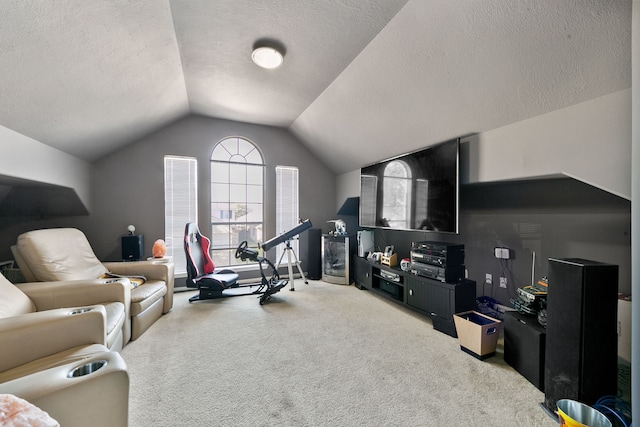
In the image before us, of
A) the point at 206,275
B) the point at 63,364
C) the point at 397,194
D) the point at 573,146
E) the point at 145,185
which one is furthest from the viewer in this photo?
the point at 145,185

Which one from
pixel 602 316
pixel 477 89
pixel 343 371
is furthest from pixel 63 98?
pixel 602 316

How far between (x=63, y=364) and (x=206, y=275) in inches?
92.0

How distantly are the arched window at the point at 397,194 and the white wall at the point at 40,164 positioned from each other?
3.97 m

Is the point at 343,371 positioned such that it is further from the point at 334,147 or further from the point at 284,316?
the point at 334,147

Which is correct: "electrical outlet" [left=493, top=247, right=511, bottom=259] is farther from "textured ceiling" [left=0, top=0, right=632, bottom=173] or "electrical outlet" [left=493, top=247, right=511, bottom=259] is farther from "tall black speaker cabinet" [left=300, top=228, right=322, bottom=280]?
"tall black speaker cabinet" [left=300, top=228, right=322, bottom=280]

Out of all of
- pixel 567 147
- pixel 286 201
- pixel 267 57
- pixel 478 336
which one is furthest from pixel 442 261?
pixel 286 201

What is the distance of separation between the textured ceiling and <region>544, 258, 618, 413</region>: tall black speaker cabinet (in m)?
1.27

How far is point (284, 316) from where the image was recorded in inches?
122

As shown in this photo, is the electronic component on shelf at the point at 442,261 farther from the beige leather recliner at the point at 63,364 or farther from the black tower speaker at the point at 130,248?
the black tower speaker at the point at 130,248

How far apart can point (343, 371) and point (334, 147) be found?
11.3 ft

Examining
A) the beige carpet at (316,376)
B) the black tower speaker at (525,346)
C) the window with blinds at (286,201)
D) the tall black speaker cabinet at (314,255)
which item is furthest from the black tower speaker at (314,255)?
the black tower speaker at (525,346)

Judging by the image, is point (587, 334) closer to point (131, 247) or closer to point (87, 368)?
point (87, 368)

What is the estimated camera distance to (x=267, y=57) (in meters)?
2.45

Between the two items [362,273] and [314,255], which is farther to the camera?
[314,255]
